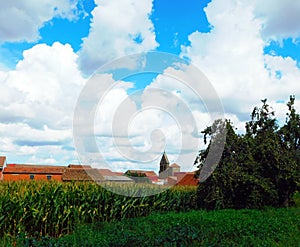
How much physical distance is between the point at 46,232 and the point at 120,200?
3.52 m

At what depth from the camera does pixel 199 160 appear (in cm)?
1569

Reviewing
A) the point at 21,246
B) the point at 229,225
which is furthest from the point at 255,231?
the point at 21,246

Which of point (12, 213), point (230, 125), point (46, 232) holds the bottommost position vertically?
point (46, 232)

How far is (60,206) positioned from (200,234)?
5553 mm

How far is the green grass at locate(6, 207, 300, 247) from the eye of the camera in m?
7.49

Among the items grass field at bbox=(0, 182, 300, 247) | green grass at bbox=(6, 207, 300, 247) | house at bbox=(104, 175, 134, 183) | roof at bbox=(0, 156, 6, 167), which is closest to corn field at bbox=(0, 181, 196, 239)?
grass field at bbox=(0, 182, 300, 247)

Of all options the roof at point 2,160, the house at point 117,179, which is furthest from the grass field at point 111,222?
the roof at point 2,160

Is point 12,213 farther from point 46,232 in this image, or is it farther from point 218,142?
point 218,142

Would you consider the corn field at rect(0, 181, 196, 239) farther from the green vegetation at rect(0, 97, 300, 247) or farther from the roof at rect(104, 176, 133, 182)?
the roof at rect(104, 176, 133, 182)

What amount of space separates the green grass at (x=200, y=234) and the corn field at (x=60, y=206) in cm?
114

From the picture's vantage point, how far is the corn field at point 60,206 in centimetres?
1063

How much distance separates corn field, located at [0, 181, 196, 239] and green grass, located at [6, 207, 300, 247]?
1.14 metres

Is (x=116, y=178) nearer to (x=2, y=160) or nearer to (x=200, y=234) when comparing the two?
(x=200, y=234)

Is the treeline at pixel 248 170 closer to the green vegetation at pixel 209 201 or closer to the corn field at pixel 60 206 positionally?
the green vegetation at pixel 209 201
